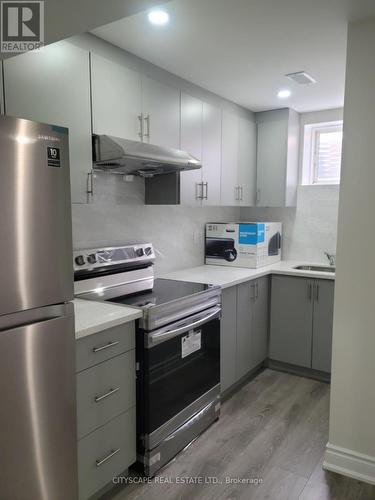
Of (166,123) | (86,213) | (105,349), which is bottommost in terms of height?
(105,349)

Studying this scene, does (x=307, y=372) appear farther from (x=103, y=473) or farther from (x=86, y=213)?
(x=86, y=213)

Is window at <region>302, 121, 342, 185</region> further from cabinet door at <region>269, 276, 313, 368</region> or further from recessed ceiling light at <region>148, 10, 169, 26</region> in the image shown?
recessed ceiling light at <region>148, 10, 169, 26</region>

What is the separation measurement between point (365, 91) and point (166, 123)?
49.3 inches

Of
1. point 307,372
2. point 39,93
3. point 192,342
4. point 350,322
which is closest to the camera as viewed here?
point 39,93

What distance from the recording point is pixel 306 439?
244cm

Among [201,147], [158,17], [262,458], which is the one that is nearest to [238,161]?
[201,147]

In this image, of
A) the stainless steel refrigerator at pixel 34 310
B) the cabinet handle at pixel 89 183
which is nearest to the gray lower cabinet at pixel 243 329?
the cabinet handle at pixel 89 183

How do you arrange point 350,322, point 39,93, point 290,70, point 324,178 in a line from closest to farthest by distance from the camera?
point 39,93, point 350,322, point 290,70, point 324,178

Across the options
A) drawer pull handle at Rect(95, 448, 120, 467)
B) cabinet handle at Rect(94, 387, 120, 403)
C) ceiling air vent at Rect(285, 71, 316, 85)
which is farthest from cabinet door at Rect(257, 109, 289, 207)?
drawer pull handle at Rect(95, 448, 120, 467)

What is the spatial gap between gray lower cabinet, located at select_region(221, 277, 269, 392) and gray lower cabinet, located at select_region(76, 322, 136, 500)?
100cm

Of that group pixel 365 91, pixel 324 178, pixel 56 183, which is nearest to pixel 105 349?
pixel 56 183

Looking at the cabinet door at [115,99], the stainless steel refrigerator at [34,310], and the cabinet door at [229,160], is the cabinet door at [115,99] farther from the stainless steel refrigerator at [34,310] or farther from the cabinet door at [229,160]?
the cabinet door at [229,160]

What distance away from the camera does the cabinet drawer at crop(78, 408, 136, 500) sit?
5.73 ft

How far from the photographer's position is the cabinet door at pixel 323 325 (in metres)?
3.17
